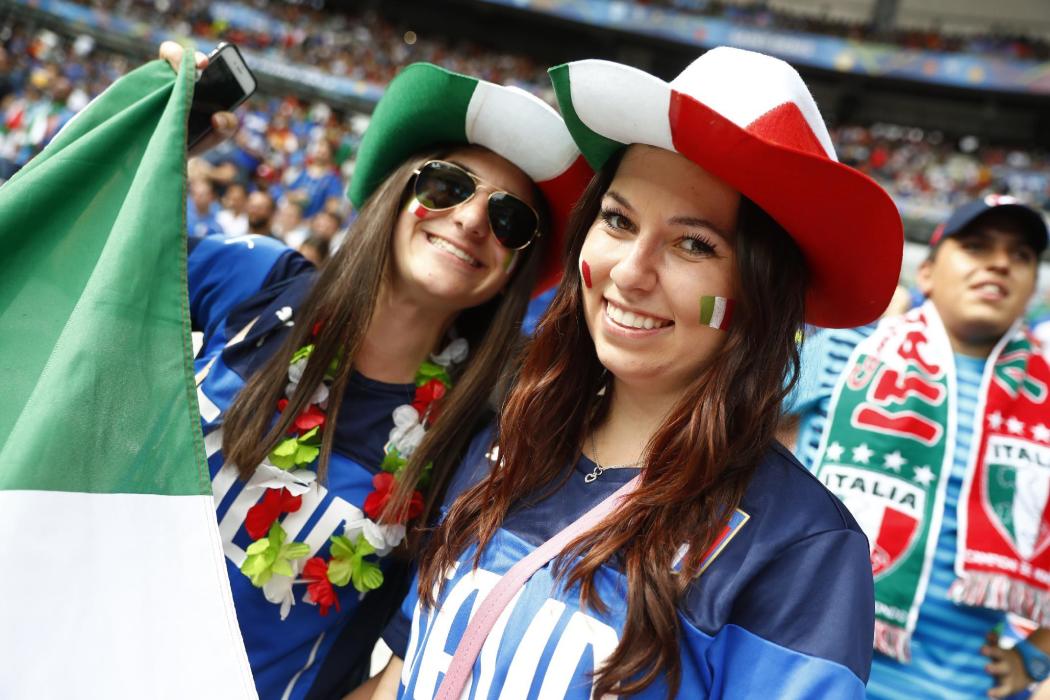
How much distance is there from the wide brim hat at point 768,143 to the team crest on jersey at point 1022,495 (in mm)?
1068

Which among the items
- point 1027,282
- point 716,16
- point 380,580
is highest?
point 716,16

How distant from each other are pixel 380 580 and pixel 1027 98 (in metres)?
24.7

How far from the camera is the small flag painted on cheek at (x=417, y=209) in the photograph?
5.94ft

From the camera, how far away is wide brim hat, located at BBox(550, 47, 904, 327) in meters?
1.13

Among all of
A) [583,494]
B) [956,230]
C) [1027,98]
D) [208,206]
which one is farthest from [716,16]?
[583,494]

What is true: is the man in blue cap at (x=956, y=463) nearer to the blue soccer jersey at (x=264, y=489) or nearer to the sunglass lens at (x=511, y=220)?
the sunglass lens at (x=511, y=220)

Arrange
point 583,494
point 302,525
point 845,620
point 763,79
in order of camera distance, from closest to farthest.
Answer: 1. point 845,620
2. point 763,79
3. point 583,494
4. point 302,525

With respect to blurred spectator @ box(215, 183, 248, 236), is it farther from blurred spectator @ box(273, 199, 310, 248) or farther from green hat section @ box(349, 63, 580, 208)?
green hat section @ box(349, 63, 580, 208)

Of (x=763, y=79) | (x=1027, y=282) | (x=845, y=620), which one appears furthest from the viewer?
(x=1027, y=282)

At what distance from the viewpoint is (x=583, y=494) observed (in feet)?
4.36

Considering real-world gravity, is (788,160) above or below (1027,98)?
below

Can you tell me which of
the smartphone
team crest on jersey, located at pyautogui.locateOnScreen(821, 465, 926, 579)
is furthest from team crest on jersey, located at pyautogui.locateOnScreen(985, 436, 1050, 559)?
the smartphone

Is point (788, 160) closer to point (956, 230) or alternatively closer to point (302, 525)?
point (302, 525)

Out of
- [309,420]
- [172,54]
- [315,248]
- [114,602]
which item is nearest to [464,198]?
[309,420]
